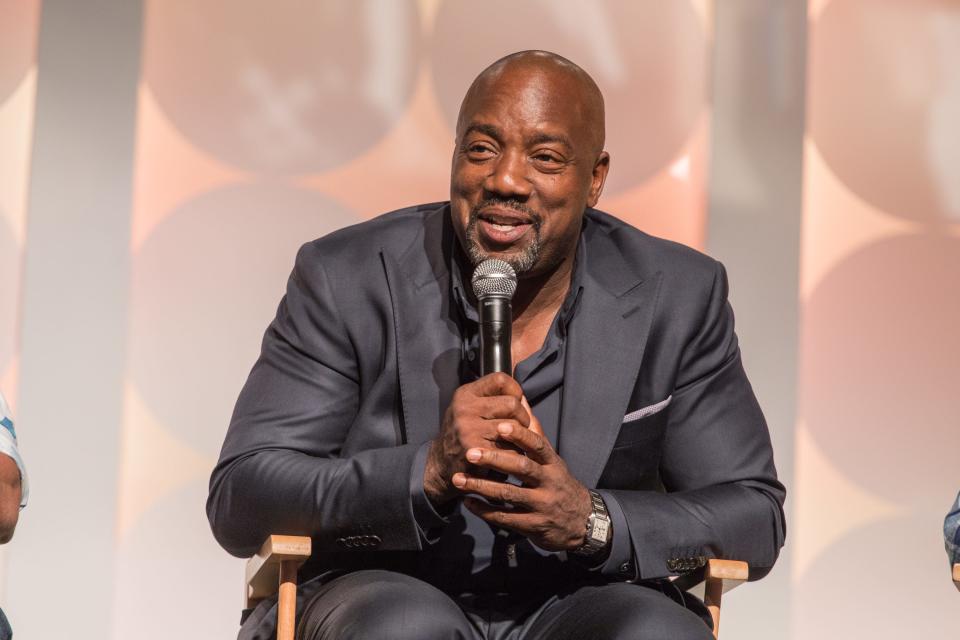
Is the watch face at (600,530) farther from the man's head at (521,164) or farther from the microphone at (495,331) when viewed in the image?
the man's head at (521,164)

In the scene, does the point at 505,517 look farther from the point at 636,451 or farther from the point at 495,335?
the point at 636,451

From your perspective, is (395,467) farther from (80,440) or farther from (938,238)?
(938,238)

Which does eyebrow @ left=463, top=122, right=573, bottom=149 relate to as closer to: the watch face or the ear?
the ear

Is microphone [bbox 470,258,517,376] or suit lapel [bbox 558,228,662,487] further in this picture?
suit lapel [bbox 558,228,662,487]

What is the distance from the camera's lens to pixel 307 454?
266cm

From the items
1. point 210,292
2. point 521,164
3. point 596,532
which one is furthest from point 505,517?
point 210,292

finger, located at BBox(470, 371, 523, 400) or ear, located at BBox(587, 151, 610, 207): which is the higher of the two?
ear, located at BBox(587, 151, 610, 207)

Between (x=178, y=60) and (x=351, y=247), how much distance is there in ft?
4.09

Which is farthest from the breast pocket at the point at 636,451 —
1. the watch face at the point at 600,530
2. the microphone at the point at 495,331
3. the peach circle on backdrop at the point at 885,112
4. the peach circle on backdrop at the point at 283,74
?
the peach circle on backdrop at the point at 885,112

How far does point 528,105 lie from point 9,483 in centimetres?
113

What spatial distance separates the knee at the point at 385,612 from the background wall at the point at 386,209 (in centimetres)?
142

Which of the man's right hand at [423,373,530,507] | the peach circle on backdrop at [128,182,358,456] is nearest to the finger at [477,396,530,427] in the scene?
the man's right hand at [423,373,530,507]

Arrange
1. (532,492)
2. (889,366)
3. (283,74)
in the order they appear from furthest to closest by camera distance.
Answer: (889,366), (283,74), (532,492)

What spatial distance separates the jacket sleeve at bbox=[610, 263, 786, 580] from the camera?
2582 mm
